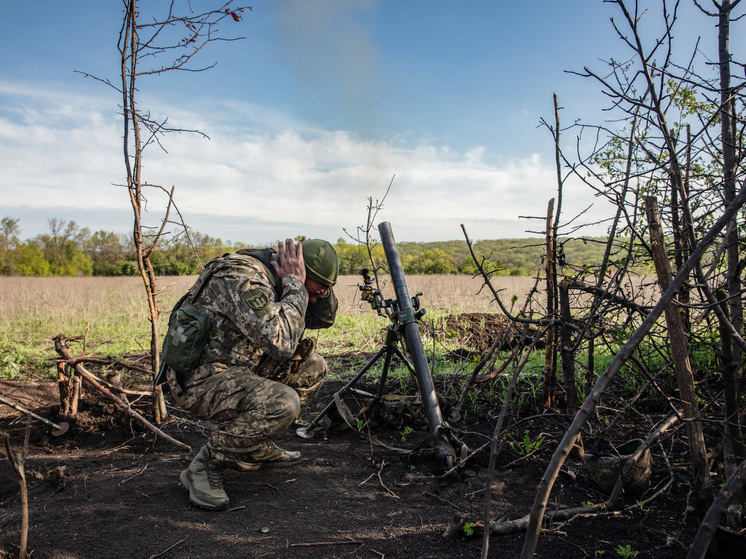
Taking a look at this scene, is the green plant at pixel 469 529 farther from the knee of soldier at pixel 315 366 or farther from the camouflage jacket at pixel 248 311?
the knee of soldier at pixel 315 366

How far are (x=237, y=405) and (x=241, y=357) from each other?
30 centimetres

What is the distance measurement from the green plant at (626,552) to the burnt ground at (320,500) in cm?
2

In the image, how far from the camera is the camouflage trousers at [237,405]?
2.79 metres

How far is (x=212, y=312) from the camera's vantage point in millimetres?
2885

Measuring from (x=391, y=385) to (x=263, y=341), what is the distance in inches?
86.3

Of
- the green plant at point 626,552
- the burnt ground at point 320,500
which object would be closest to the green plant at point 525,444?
the burnt ground at point 320,500

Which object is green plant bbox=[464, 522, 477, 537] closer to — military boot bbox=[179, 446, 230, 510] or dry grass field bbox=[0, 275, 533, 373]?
military boot bbox=[179, 446, 230, 510]

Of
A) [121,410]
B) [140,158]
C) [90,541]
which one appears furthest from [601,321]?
[121,410]

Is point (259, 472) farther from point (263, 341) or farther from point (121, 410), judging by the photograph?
point (121, 410)

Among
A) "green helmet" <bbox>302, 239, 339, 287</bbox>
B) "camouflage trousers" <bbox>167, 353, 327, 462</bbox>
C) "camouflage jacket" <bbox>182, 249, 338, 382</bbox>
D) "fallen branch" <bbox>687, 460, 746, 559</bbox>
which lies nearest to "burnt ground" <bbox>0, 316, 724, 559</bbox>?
"camouflage trousers" <bbox>167, 353, 327, 462</bbox>

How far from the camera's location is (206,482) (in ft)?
8.82

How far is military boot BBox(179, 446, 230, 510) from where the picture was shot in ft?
8.51

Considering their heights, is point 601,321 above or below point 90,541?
above

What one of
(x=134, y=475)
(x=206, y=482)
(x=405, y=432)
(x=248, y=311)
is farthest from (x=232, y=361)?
(x=405, y=432)
